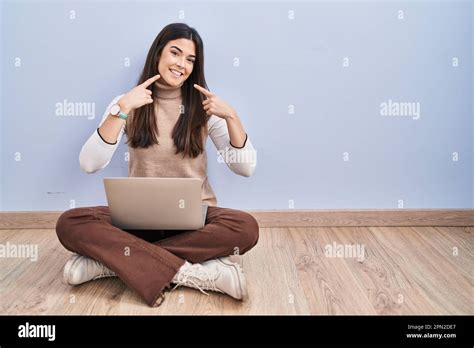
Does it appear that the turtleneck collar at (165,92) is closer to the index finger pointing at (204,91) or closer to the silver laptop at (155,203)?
the index finger pointing at (204,91)

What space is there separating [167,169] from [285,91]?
0.65 meters

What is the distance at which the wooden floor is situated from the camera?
180cm

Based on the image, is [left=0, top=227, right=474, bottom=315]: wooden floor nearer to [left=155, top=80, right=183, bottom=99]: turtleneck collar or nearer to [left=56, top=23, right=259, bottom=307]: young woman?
[left=56, top=23, right=259, bottom=307]: young woman

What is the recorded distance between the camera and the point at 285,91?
256cm

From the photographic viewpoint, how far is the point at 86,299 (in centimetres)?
186

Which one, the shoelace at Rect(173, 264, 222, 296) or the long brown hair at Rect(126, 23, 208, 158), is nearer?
the shoelace at Rect(173, 264, 222, 296)

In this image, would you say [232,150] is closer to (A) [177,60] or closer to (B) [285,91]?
(A) [177,60]

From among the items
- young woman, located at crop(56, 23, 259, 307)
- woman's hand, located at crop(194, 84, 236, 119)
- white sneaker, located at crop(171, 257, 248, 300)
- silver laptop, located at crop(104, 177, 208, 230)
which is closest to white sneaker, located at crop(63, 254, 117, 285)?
young woman, located at crop(56, 23, 259, 307)

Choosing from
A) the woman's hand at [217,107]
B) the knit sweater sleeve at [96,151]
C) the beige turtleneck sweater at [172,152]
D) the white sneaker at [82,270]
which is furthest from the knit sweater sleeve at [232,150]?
the white sneaker at [82,270]

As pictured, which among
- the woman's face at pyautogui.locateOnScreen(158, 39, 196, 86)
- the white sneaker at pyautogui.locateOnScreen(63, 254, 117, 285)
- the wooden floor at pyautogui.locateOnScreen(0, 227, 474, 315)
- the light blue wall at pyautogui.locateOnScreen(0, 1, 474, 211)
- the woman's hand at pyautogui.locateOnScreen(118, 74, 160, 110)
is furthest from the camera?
the light blue wall at pyautogui.locateOnScreen(0, 1, 474, 211)

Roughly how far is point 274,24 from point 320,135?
1.61 ft

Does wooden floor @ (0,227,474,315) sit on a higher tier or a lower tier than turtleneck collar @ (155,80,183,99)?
lower

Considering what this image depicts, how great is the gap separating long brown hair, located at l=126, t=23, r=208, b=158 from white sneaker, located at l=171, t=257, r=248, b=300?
1.52ft

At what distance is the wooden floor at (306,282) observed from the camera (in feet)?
5.92
